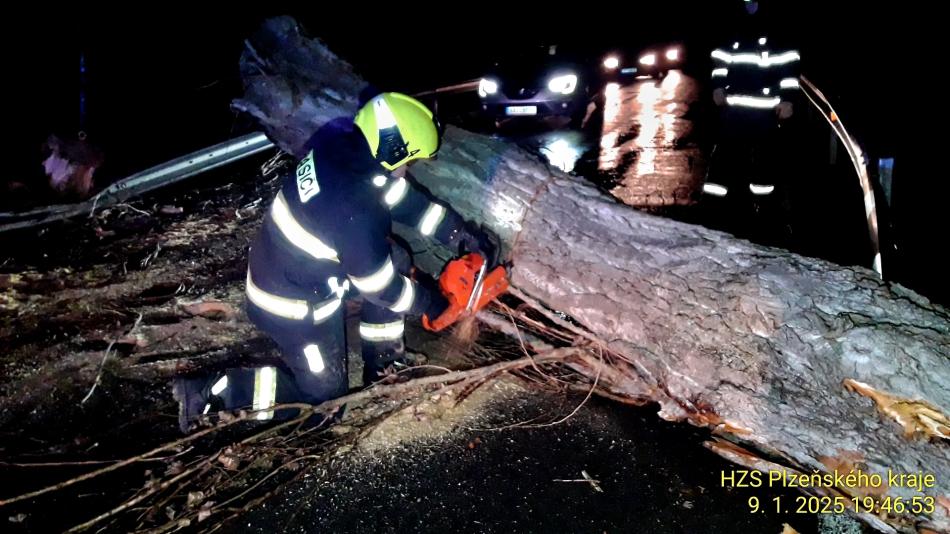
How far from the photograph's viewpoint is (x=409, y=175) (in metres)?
3.61

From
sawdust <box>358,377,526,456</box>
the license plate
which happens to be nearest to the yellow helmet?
sawdust <box>358,377,526,456</box>

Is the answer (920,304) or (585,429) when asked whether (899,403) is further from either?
(585,429)

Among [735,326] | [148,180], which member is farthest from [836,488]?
[148,180]

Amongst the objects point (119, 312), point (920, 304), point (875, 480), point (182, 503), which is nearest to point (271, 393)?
point (182, 503)

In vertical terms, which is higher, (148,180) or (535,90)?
(535,90)

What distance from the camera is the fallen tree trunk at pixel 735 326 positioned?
2.13 meters

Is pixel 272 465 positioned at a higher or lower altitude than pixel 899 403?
lower

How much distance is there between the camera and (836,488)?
2.34 m

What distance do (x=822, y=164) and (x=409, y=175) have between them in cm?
417

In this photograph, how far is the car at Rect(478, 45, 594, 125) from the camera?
6.44 metres

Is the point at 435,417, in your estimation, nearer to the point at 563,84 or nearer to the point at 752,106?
the point at 752,106

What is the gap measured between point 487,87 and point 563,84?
89 cm

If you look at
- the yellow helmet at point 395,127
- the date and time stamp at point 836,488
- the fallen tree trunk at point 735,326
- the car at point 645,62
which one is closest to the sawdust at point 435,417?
the fallen tree trunk at point 735,326

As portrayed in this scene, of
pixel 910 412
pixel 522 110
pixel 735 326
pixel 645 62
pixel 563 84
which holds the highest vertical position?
pixel 645 62
